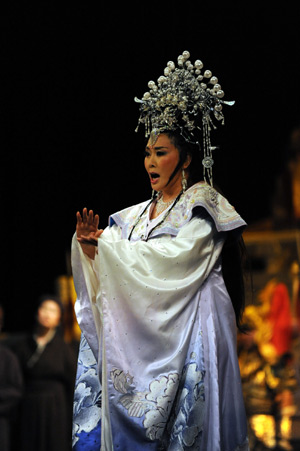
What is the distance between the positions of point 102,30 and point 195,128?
6.92 feet

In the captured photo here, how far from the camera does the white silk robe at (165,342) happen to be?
8.91 ft

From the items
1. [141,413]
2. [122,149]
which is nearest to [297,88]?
[122,149]

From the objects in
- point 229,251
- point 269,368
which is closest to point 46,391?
point 269,368

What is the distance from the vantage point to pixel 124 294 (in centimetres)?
284

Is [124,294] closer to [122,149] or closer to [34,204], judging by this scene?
[122,149]

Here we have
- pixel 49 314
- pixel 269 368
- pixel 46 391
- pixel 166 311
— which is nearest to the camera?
pixel 166 311

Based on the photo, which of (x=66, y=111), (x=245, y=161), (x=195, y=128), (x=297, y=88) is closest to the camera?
(x=195, y=128)

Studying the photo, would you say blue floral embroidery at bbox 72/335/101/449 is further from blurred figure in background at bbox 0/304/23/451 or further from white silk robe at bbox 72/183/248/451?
blurred figure in background at bbox 0/304/23/451

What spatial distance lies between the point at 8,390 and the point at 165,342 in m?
2.64

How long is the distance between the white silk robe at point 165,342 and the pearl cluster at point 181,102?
10.7 inches

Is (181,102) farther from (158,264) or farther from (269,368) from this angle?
(269,368)

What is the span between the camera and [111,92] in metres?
4.98

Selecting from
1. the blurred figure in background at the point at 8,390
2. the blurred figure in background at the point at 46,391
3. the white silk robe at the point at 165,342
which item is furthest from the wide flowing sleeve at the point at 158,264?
the blurred figure in background at the point at 46,391

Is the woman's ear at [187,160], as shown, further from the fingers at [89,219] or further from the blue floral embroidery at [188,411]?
the blue floral embroidery at [188,411]
